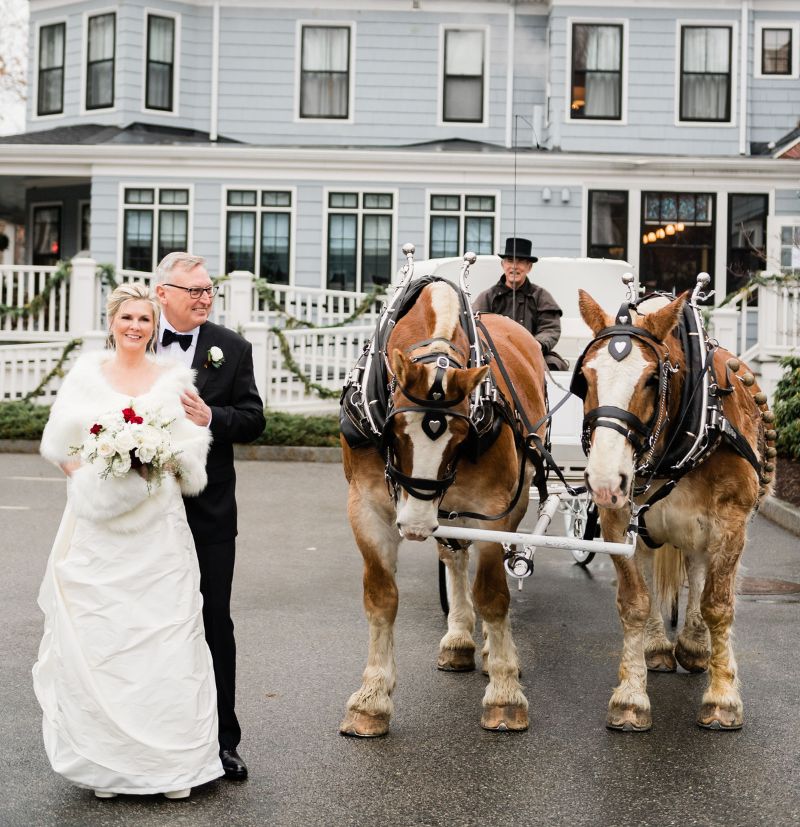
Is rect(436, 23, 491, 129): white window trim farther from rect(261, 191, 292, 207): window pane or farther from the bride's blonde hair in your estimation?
the bride's blonde hair

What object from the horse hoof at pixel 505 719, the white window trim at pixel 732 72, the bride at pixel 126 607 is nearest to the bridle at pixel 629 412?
the horse hoof at pixel 505 719

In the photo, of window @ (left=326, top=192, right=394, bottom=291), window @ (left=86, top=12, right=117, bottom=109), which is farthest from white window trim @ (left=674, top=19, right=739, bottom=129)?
window @ (left=86, top=12, right=117, bottom=109)

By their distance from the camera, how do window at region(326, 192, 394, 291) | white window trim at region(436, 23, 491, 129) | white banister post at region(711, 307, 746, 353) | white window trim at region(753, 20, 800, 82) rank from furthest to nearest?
white window trim at region(436, 23, 491, 129)
white window trim at region(753, 20, 800, 82)
window at region(326, 192, 394, 291)
white banister post at region(711, 307, 746, 353)

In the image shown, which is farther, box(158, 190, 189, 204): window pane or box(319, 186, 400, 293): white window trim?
box(158, 190, 189, 204): window pane

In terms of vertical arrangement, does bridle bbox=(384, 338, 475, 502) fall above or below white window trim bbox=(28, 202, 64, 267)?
below

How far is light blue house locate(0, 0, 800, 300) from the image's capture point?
917 inches

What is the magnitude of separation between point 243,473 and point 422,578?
21.4 feet

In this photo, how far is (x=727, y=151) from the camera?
24203mm

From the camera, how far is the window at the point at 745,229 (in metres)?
23.4

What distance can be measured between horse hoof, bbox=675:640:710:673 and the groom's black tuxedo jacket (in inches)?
112

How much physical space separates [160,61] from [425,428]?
21.5 meters

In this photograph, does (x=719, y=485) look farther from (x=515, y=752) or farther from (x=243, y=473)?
(x=243, y=473)

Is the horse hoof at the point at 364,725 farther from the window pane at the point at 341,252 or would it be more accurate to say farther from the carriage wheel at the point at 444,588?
the window pane at the point at 341,252

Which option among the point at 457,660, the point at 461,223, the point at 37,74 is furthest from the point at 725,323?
the point at 37,74
